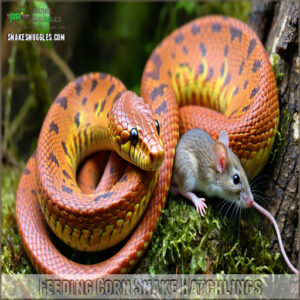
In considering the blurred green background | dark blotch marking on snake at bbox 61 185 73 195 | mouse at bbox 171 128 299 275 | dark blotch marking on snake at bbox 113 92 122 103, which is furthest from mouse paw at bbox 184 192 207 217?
the blurred green background

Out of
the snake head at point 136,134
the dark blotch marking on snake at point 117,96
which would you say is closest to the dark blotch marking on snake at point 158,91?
the dark blotch marking on snake at point 117,96

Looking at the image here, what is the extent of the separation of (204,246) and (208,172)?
55cm

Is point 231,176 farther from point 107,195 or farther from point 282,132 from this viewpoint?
point 107,195

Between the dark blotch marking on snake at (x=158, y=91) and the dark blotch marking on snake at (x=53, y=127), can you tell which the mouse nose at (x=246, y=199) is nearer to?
the dark blotch marking on snake at (x=158, y=91)

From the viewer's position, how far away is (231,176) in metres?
2.67

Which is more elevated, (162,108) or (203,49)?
(203,49)

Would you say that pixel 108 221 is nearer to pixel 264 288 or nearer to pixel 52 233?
pixel 52 233

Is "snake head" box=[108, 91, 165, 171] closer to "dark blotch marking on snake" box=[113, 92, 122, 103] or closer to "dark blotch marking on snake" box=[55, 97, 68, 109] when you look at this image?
"dark blotch marking on snake" box=[113, 92, 122, 103]

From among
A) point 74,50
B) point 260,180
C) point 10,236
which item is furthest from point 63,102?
point 74,50

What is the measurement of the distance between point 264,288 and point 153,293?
0.76 metres

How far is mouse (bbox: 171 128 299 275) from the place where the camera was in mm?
2654

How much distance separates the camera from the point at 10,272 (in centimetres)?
270

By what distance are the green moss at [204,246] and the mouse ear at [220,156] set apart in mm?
351

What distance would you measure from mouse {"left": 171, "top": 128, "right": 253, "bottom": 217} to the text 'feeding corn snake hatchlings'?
0.32 ft
